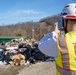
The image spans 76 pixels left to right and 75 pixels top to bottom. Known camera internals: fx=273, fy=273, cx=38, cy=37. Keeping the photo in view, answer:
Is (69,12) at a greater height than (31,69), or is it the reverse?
(69,12)

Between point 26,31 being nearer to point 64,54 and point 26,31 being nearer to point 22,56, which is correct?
point 22,56

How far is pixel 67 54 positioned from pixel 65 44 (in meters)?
0.09

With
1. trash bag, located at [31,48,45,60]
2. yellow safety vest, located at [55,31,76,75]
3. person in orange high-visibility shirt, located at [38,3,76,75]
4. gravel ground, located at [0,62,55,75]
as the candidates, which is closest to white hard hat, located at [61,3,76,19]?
person in orange high-visibility shirt, located at [38,3,76,75]

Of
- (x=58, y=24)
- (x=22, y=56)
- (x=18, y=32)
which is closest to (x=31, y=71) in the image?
(x=22, y=56)

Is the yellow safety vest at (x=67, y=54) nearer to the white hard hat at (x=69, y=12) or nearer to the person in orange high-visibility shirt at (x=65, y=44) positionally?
the person in orange high-visibility shirt at (x=65, y=44)

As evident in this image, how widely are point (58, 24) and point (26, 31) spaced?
32.1 meters

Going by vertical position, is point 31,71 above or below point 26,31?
above

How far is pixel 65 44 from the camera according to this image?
228cm

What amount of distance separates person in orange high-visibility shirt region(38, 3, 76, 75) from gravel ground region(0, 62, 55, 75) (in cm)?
683

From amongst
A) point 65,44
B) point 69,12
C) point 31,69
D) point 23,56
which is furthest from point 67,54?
point 23,56

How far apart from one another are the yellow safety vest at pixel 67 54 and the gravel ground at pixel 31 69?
270 inches

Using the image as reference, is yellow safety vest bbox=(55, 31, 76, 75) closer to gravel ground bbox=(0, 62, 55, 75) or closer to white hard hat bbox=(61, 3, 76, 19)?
white hard hat bbox=(61, 3, 76, 19)

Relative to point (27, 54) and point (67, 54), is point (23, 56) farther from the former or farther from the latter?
point (67, 54)

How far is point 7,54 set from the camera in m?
12.0
